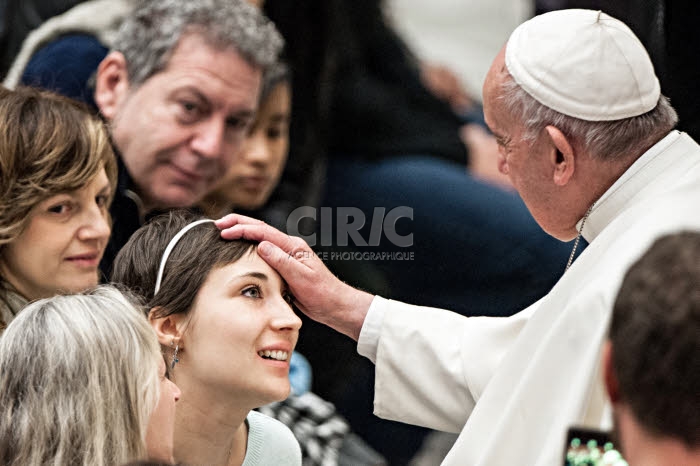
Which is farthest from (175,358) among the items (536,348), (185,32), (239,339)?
(185,32)

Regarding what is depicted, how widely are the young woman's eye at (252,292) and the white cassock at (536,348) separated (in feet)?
1.58

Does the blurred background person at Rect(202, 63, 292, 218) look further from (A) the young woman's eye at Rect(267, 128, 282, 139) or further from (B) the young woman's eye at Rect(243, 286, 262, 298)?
(B) the young woman's eye at Rect(243, 286, 262, 298)

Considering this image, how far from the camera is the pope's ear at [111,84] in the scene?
176 inches

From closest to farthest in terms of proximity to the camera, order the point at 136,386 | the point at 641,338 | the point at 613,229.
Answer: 1. the point at 641,338
2. the point at 136,386
3. the point at 613,229

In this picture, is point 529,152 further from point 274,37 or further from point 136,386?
point 274,37

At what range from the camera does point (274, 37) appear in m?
4.58

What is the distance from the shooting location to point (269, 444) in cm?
324

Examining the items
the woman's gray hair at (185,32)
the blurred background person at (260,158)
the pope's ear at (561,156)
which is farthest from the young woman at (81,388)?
the blurred background person at (260,158)

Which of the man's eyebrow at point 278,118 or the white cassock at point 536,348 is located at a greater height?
the white cassock at point 536,348

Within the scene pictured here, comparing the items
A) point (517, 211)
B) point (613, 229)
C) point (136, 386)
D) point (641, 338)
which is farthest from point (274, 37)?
point (641, 338)

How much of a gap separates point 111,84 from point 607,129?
2174 mm

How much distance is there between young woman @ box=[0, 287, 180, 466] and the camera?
2.33 metres

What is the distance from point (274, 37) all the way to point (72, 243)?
5.08 ft

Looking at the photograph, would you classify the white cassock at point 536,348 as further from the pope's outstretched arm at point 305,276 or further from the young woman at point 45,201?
the young woman at point 45,201
